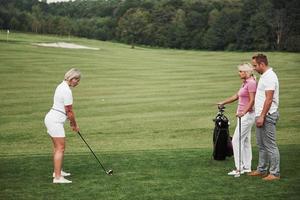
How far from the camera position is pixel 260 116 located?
28.3 ft

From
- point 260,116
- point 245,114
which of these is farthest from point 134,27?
point 260,116

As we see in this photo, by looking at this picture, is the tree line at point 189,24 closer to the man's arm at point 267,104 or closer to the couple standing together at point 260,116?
the couple standing together at point 260,116

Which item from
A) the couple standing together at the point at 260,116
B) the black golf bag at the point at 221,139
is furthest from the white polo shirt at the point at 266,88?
the black golf bag at the point at 221,139

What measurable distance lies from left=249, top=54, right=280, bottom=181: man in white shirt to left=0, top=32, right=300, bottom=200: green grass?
0.40 meters

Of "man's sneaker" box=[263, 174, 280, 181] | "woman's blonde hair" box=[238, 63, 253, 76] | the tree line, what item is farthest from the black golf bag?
the tree line

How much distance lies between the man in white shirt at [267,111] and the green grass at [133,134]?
395 millimetres

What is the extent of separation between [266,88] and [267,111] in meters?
0.42

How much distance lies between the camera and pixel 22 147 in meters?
13.9

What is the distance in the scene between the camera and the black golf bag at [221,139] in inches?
403

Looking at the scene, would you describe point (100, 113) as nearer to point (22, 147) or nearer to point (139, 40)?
point (22, 147)

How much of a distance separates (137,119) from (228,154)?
8.67 metres

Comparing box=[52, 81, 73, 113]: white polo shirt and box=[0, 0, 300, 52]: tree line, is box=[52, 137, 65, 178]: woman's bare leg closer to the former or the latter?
box=[52, 81, 73, 113]: white polo shirt

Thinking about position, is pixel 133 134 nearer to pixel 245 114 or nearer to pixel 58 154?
pixel 245 114

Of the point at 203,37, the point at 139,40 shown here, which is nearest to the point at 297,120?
the point at 203,37
